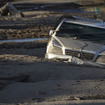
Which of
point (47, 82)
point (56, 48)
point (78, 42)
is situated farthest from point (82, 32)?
point (47, 82)

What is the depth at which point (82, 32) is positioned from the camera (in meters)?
12.1

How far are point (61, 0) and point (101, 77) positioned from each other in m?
46.4

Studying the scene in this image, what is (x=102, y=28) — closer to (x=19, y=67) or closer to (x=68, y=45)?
(x=68, y=45)

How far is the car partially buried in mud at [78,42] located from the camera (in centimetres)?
1113

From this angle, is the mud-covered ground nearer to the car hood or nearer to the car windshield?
the car hood

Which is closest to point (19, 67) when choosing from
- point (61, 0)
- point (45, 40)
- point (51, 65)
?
point (51, 65)

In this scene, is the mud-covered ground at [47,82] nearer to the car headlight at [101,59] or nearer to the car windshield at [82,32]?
the car headlight at [101,59]

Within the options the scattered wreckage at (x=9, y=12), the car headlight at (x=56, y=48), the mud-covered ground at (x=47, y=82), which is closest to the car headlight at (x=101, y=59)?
the mud-covered ground at (x=47, y=82)

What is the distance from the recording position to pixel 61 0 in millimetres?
55438

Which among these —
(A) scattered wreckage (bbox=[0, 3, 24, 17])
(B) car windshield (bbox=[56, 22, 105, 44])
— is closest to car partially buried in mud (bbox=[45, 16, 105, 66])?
(B) car windshield (bbox=[56, 22, 105, 44])

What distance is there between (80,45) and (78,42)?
0.29 metres

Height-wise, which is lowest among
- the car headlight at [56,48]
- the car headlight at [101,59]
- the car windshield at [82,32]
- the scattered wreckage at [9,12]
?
the scattered wreckage at [9,12]

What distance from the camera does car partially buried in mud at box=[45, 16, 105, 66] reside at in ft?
36.5

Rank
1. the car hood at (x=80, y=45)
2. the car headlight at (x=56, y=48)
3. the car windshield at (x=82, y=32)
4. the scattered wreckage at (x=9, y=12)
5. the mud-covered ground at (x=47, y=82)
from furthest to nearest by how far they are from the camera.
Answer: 1. the scattered wreckage at (x=9, y=12)
2. the car windshield at (x=82, y=32)
3. the car headlight at (x=56, y=48)
4. the car hood at (x=80, y=45)
5. the mud-covered ground at (x=47, y=82)
